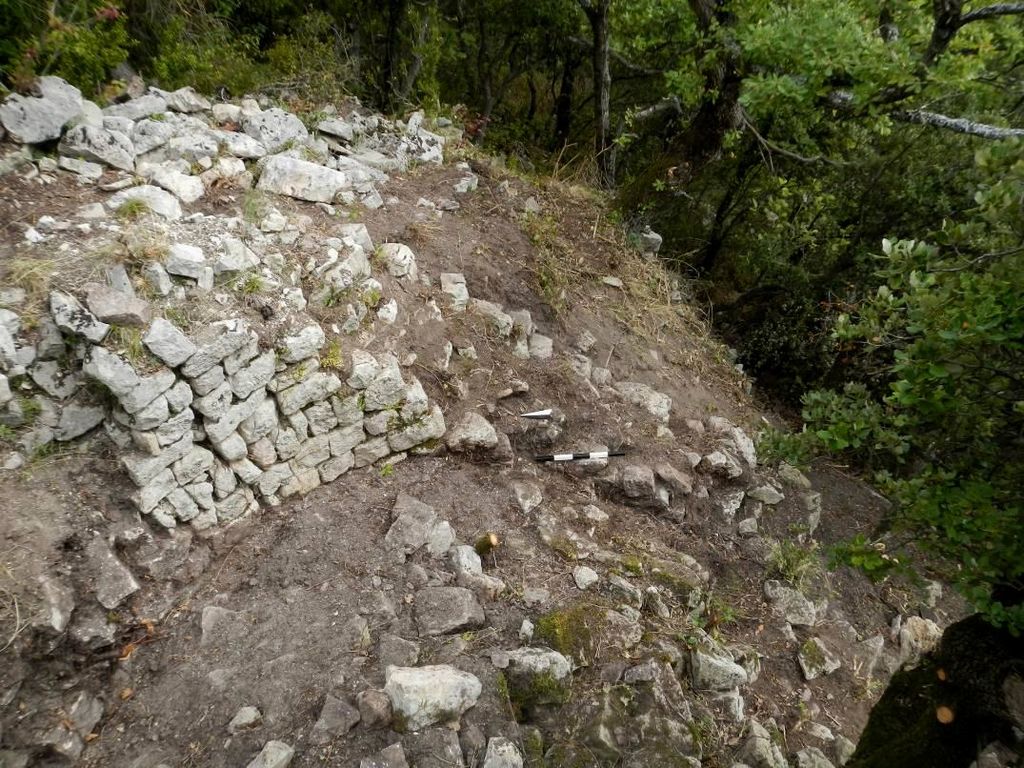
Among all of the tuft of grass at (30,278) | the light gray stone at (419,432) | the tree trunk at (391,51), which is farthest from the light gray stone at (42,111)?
the tree trunk at (391,51)

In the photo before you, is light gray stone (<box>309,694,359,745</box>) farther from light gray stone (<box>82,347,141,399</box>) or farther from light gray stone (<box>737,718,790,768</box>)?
light gray stone (<box>737,718,790,768</box>)

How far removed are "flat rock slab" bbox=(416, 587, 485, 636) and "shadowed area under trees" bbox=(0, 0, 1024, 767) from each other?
7.71 feet

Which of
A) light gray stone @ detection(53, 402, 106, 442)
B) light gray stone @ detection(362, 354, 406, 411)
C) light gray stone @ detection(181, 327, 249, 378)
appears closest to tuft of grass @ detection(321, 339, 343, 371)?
light gray stone @ detection(362, 354, 406, 411)

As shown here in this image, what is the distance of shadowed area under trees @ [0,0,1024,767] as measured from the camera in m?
3.00

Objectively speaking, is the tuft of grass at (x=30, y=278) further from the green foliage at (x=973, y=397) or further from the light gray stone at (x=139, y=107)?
the green foliage at (x=973, y=397)

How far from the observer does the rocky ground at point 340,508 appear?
363 centimetres

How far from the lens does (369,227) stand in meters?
6.05

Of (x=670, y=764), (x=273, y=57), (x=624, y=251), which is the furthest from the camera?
(x=624, y=251)

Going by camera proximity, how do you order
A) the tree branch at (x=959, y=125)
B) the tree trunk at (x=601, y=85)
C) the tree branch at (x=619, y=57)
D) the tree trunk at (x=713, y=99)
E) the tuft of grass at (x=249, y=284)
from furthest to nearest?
the tree branch at (x=619, y=57)
the tree trunk at (x=601, y=85)
the tree trunk at (x=713, y=99)
the tree branch at (x=959, y=125)
the tuft of grass at (x=249, y=284)

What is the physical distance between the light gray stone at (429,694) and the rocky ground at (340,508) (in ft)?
0.06

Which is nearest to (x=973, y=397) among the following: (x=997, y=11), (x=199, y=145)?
(x=997, y=11)

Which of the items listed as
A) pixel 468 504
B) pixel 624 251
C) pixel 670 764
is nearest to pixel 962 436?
pixel 670 764

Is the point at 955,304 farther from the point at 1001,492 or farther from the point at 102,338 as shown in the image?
the point at 102,338

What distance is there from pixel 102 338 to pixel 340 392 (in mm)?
1620
